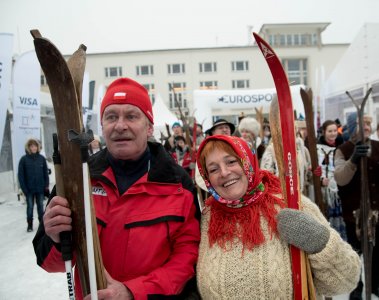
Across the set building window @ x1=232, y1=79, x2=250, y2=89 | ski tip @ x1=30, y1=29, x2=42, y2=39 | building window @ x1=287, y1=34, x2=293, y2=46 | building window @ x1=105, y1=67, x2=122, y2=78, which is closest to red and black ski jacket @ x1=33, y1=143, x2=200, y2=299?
ski tip @ x1=30, y1=29, x2=42, y2=39

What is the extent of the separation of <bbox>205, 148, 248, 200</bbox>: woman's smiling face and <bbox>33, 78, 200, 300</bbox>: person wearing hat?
0.44 feet

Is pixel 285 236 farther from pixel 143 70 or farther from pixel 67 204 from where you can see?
pixel 143 70

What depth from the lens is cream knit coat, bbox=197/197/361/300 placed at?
132 cm

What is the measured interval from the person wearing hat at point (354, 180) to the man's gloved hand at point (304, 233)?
1.56 meters

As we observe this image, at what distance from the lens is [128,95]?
1445mm

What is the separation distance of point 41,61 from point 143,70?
3438 centimetres

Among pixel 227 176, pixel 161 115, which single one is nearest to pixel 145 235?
pixel 227 176

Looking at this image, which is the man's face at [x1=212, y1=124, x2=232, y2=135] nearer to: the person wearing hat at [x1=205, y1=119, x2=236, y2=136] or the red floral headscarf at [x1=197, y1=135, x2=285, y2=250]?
the person wearing hat at [x1=205, y1=119, x2=236, y2=136]

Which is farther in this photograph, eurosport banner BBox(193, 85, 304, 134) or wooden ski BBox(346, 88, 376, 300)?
eurosport banner BBox(193, 85, 304, 134)

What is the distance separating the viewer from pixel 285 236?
132 cm

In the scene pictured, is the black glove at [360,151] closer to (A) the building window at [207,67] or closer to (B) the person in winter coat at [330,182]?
(B) the person in winter coat at [330,182]

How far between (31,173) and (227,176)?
5.47 m

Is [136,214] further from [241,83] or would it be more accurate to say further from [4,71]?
[241,83]

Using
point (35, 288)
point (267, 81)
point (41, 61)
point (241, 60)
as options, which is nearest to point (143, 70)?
point (241, 60)
